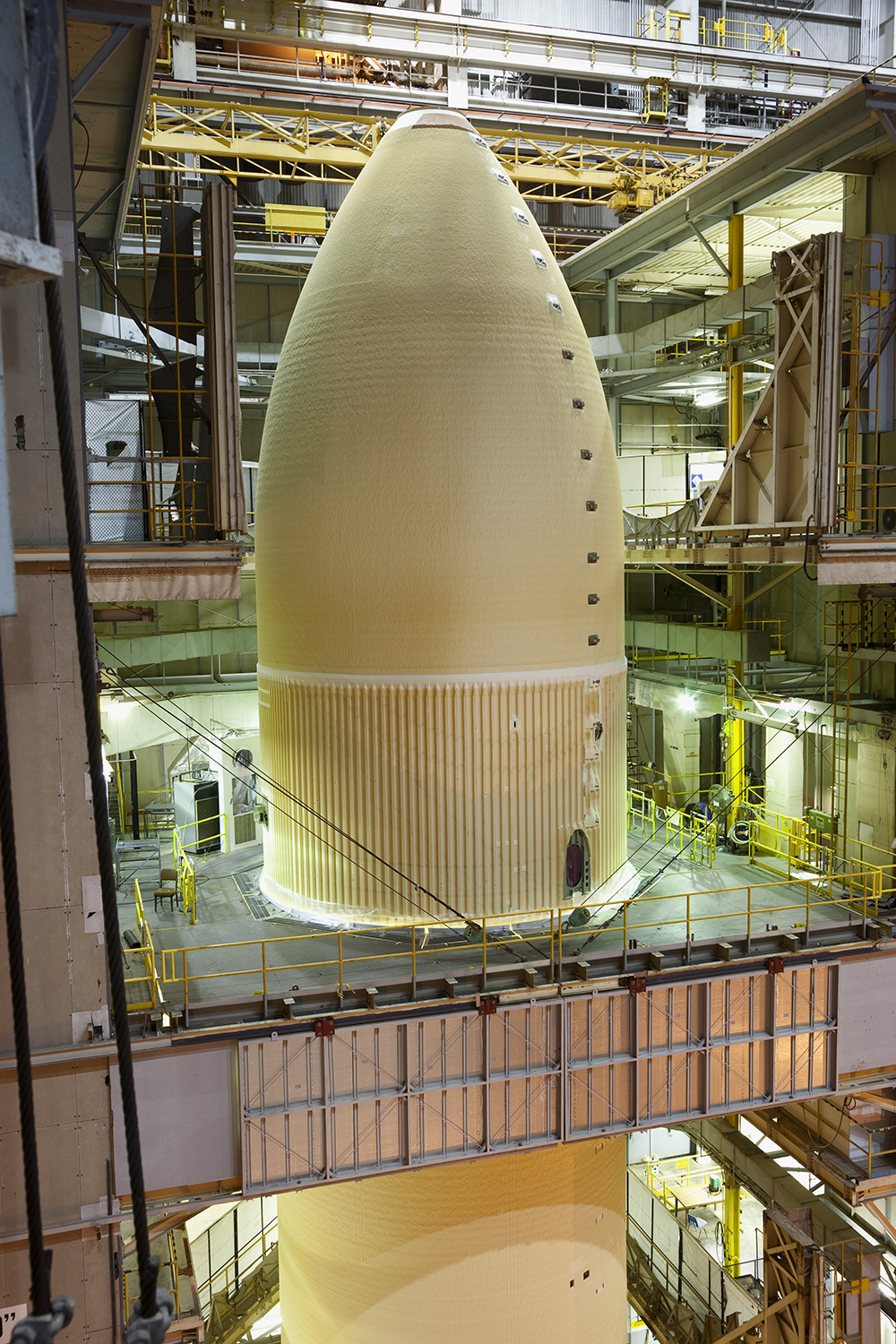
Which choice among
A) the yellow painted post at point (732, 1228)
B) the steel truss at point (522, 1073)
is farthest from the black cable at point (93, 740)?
the yellow painted post at point (732, 1228)

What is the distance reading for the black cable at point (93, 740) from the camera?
423cm

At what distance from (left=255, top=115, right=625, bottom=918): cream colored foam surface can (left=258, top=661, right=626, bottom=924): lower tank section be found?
0.03 metres

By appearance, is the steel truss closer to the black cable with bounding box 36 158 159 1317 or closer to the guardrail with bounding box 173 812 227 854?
the black cable with bounding box 36 158 159 1317

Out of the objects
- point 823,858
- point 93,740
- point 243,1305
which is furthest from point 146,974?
point 823,858

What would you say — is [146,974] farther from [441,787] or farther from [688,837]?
[688,837]

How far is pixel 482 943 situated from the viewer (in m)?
12.6

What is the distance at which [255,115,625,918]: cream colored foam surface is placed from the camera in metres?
12.6

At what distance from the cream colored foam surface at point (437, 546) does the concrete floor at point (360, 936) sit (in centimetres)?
56

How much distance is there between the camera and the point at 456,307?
41.7ft

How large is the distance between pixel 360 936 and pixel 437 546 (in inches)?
208

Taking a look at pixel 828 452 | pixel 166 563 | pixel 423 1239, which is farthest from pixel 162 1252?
pixel 828 452

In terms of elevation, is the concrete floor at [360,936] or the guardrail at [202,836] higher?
the concrete floor at [360,936]

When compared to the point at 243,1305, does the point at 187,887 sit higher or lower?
higher

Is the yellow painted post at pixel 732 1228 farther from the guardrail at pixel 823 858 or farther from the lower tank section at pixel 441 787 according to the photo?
the lower tank section at pixel 441 787
